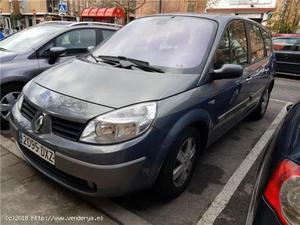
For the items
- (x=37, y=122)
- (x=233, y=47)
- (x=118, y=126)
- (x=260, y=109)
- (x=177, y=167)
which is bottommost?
(x=260, y=109)

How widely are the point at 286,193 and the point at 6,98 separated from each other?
368 cm

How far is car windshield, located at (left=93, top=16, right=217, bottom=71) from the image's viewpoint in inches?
114

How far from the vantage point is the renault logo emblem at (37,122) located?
2.40 meters

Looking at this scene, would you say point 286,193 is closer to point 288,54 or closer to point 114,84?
point 114,84

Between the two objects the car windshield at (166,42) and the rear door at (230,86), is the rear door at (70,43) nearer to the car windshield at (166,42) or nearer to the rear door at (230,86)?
the car windshield at (166,42)

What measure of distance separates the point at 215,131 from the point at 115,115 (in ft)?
4.55

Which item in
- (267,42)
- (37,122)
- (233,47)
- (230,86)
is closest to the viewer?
(37,122)

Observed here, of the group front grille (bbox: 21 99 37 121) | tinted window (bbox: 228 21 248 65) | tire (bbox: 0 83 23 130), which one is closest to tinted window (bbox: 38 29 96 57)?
tire (bbox: 0 83 23 130)

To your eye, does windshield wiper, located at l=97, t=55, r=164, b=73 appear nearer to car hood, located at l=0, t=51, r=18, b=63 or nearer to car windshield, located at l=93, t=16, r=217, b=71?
car windshield, located at l=93, t=16, r=217, b=71

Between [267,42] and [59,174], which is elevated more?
[267,42]

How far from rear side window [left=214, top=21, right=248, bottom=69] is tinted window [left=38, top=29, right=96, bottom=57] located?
2621 mm

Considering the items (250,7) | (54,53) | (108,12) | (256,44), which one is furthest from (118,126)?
(108,12)

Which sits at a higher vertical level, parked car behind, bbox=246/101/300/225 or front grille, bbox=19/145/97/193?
parked car behind, bbox=246/101/300/225

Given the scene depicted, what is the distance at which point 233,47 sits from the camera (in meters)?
3.46
